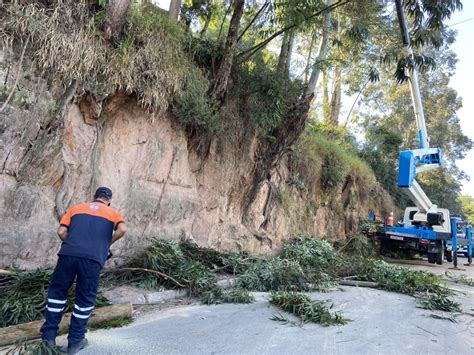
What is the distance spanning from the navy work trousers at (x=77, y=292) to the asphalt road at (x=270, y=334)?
0.29 meters

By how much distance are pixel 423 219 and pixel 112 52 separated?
47.7ft

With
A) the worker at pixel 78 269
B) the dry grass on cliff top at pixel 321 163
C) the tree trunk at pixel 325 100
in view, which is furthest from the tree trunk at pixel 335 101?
the worker at pixel 78 269

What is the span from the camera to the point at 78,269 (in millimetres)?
4098

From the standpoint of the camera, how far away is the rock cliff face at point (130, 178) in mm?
6156

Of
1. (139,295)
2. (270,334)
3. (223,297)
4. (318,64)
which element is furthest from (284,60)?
(270,334)

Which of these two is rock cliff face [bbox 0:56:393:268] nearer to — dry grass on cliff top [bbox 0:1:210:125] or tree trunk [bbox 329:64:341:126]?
dry grass on cliff top [bbox 0:1:210:125]

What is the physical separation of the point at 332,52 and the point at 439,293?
11899 millimetres

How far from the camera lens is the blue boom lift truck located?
48.2ft

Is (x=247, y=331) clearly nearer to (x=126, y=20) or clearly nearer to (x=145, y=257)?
(x=145, y=257)

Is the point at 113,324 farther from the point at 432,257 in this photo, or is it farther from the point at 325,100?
the point at 325,100

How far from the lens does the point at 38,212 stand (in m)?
6.39

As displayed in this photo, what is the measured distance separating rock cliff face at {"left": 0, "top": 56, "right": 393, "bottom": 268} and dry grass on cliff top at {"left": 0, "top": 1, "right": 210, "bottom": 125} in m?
0.46

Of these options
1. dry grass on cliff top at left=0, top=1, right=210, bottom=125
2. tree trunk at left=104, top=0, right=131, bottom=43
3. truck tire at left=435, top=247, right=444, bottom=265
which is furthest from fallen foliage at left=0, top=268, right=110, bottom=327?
truck tire at left=435, top=247, right=444, bottom=265

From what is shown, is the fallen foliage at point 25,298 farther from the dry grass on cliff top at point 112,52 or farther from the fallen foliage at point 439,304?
the fallen foliage at point 439,304
